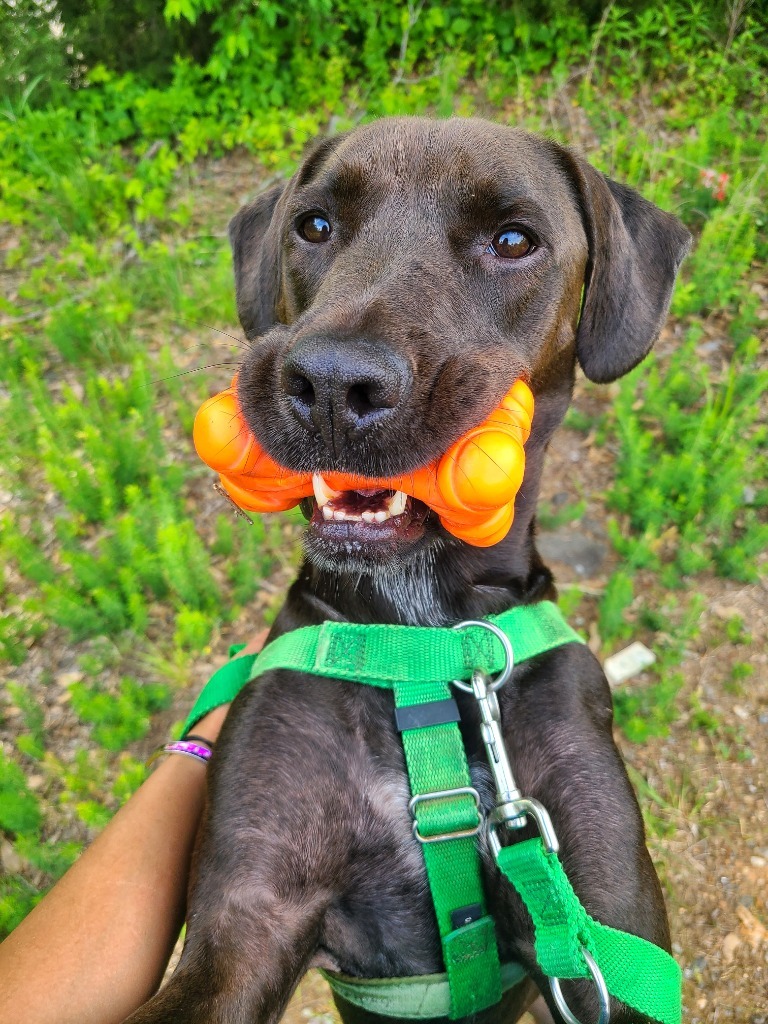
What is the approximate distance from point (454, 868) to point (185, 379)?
3284 mm

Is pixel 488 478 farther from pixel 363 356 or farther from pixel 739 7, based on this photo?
pixel 739 7

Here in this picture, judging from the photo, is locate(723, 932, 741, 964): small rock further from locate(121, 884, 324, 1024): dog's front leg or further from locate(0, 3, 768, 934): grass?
locate(121, 884, 324, 1024): dog's front leg

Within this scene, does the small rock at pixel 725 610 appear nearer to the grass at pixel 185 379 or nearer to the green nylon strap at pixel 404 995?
the grass at pixel 185 379

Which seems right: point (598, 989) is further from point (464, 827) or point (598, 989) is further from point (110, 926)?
point (110, 926)

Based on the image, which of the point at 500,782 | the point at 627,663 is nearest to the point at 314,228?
the point at 500,782

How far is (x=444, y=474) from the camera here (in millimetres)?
1628

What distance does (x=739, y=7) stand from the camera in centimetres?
530

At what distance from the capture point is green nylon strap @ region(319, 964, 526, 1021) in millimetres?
1787

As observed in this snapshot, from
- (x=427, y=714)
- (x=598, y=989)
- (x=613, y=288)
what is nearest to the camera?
(x=598, y=989)

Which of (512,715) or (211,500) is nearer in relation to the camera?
(512,715)

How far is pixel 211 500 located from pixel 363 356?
2.59 meters

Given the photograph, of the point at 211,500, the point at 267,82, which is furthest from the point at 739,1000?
the point at 267,82

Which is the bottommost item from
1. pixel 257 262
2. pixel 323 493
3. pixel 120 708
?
pixel 120 708

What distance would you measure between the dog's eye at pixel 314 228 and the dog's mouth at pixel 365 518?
0.83 m
